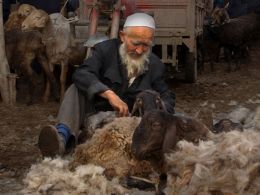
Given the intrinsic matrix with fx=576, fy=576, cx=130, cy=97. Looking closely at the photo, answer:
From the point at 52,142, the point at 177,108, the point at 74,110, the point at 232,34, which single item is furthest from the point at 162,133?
the point at 232,34

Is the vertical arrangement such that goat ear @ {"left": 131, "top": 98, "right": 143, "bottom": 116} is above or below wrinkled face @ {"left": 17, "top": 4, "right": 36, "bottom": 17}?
below

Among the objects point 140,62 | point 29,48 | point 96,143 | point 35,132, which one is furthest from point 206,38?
point 96,143

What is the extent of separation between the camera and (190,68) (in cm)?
1187

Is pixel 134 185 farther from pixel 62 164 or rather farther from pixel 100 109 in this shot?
pixel 100 109

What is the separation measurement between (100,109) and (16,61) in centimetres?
540

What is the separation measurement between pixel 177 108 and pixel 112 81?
4.30m

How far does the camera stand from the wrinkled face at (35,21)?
34.1 feet

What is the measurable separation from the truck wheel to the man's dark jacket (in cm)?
620

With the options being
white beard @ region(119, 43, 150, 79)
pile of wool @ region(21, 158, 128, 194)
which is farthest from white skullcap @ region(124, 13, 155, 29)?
pile of wool @ region(21, 158, 128, 194)

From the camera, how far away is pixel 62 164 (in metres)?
4.41

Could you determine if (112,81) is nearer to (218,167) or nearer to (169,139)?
(169,139)

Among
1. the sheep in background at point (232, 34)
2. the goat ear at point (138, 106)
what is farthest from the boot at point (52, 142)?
the sheep in background at point (232, 34)

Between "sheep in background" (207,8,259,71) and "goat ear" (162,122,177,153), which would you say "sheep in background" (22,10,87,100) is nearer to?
"sheep in background" (207,8,259,71)

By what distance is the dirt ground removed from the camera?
599 cm
